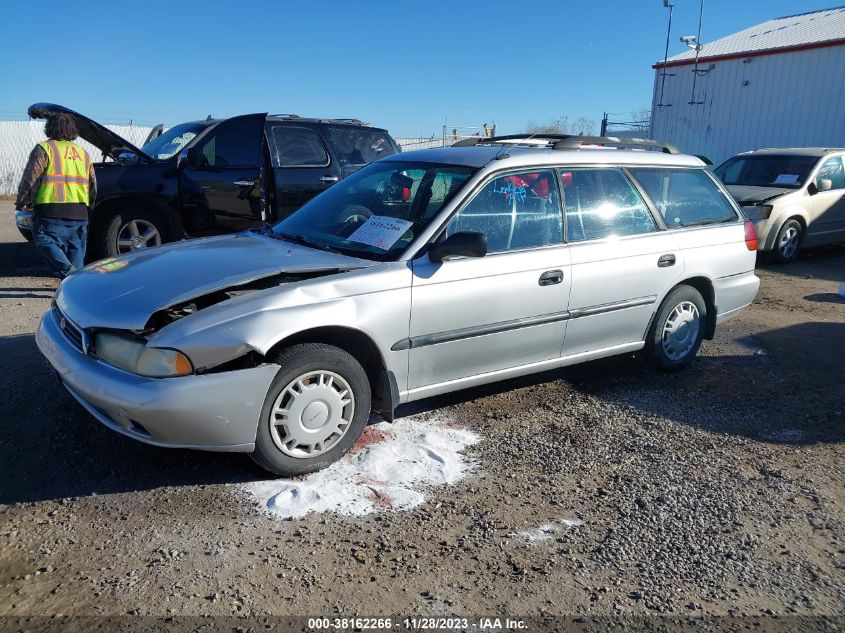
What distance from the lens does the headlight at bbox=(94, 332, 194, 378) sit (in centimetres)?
308

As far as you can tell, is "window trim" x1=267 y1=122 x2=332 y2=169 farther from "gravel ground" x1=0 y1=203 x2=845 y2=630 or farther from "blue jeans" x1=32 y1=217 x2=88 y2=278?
"gravel ground" x1=0 y1=203 x2=845 y2=630

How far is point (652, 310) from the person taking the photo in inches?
195

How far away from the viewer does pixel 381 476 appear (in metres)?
3.57

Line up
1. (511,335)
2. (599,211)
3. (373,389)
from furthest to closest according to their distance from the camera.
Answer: (599,211) < (511,335) < (373,389)

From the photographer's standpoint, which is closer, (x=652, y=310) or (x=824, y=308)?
(x=652, y=310)

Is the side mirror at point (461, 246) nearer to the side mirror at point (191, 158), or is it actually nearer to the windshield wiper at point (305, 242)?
the windshield wiper at point (305, 242)

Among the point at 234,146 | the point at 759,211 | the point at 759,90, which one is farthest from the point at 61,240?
the point at 759,90

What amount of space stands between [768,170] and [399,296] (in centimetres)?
964

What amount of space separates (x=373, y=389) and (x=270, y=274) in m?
0.86

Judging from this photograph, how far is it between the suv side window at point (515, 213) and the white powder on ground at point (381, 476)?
3.88ft

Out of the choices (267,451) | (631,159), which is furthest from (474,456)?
(631,159)

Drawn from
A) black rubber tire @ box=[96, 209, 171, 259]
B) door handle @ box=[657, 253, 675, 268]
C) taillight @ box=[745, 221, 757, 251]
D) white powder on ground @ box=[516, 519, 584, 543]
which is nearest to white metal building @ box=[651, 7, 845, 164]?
taillight @ box=[745, 221, 757, 251]

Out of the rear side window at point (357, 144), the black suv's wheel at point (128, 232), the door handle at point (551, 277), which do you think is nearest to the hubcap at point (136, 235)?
the black suv's wheel at point (128, 232)

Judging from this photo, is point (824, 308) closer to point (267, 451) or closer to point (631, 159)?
point (631, 159)
